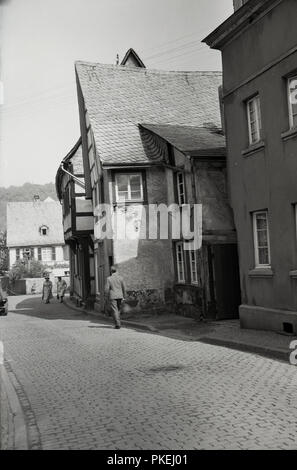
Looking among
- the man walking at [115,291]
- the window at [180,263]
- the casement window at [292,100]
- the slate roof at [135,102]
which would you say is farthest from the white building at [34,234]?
the casement window at [292,100]

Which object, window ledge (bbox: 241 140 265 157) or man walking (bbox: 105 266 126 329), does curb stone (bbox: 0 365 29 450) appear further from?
window ledge (bbox: 241 140 265 157)

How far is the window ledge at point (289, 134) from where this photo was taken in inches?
459

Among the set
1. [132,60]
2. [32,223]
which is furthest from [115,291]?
[32,223]

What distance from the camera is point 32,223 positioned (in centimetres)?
6391

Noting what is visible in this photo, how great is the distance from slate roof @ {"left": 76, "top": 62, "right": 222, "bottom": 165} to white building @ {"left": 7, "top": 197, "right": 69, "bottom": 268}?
125 ft

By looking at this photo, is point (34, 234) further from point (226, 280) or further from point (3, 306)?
point (226, 280)

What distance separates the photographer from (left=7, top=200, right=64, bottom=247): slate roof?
6238cm

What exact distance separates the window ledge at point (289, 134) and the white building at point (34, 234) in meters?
50.7

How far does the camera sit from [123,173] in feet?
67.7

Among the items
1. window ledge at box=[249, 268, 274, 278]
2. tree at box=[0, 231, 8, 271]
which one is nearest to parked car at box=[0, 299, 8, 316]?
window ledge at box=[249, 268, 274, 278]

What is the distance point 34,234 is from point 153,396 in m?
57.2

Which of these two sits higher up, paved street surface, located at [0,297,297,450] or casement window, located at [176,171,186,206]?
casement window, located at [176,171,186,206]
